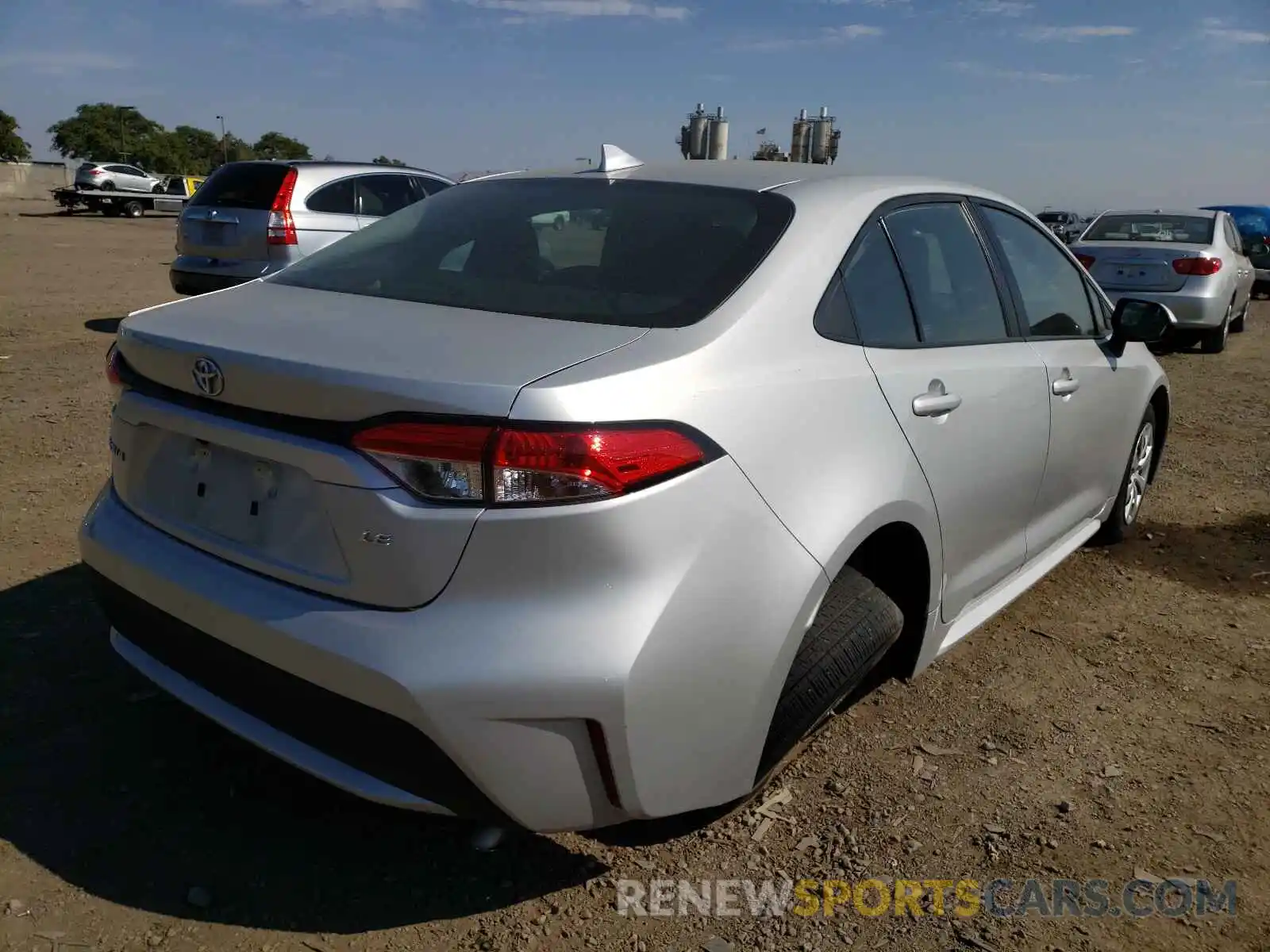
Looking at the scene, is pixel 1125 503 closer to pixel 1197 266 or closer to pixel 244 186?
pixel 1197 266

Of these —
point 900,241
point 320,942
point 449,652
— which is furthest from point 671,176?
point 320,942

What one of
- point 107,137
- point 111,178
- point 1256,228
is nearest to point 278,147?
point 107,137

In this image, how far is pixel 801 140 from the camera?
8398 mm

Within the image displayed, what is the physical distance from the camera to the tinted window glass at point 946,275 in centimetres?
287

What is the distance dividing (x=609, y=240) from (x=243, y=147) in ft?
297

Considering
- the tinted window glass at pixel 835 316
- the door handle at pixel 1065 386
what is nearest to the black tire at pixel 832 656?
the tinted window glass at pixel 835 316

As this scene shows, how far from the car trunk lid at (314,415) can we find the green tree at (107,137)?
309 feet

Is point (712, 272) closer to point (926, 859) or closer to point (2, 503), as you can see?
point (926, 859)

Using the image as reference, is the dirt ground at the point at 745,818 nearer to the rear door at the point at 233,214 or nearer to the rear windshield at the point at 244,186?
the rear door at the point at 233,214

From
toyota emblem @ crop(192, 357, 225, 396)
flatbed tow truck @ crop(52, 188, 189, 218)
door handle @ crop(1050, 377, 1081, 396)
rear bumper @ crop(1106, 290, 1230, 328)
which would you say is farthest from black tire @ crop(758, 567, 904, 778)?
flatbed tow truck @ crop(52, 188, 189, 218)

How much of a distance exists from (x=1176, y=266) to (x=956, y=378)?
917cm

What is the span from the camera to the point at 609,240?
269 cm

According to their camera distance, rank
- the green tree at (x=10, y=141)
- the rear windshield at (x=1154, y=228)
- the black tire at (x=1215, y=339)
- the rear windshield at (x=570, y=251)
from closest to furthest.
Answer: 1. the rear windshield at (x=570, y=251)
2. the rear windshield at (x=1154, y=228)
3. the black tire at (x=1215, y=339)
4. the green tree at (x=10, y=141)

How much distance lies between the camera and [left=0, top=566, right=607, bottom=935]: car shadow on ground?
2.26 m
